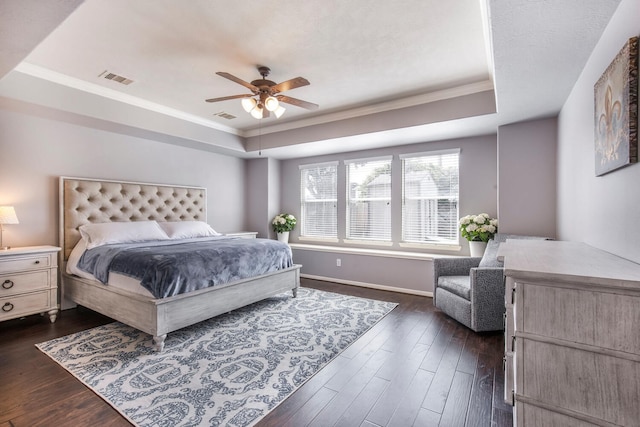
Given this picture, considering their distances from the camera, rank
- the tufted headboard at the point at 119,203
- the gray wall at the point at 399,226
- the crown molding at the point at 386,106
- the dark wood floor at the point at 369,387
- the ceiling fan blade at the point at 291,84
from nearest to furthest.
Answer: the dark wood floor at the point at 369,387 < the ceiling fan blade at the point at 291,84 < the crown molding at the point at 386,106 < the tufted headboard at the point at 119,203 < the gray wall at the point at 399,226

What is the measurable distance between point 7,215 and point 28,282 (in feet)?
2.30

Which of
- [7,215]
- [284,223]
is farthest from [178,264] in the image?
[284,223]

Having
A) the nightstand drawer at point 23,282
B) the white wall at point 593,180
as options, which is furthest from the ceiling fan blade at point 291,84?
the nightstand drawer at point 23,282

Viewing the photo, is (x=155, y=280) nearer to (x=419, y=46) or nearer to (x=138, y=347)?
(x=138, y=347)

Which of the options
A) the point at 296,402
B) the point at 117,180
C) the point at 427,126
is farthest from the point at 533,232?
the point at 117,180

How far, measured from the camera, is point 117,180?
4.11 m

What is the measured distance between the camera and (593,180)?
200 cm

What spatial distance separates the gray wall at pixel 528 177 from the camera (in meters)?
3.30

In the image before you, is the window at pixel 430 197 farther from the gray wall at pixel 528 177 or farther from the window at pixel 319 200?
the window at pixel 319 200

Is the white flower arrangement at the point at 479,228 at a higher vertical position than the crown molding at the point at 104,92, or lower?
lower

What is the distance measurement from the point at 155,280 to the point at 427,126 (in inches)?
137

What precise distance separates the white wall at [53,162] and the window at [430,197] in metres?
3.68

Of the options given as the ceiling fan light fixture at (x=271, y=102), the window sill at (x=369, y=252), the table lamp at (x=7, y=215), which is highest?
the ceiling fan light fixture at (x=271, y=102)

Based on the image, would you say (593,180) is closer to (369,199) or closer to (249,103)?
(249,103)
